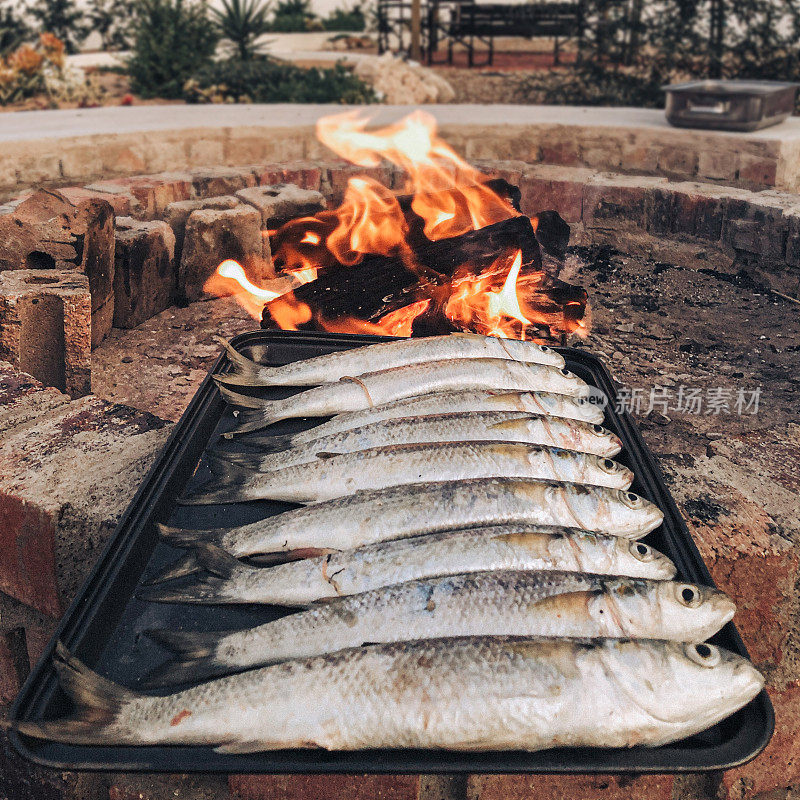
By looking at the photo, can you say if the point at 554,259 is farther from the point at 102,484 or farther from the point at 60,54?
the point at 60,54

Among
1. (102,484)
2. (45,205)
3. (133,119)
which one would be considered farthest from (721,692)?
(133,119)

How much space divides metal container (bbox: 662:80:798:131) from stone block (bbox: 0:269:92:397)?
587 cm

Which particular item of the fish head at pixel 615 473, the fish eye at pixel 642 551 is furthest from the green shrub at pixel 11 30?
the fish eye at pixel 642 551

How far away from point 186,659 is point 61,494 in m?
1.10

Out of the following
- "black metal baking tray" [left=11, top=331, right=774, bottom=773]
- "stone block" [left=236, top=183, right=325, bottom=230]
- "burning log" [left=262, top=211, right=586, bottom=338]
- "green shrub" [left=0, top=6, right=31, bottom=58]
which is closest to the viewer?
"black metal baking tray" [left=11, top=331, right=774, bottom=773]

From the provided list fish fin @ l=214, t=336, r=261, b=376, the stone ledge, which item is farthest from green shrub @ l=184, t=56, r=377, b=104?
fish fin @ l=214, t=336, r=261, b=376

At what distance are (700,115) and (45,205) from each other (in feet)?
19.2

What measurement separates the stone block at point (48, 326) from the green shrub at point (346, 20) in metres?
29.7

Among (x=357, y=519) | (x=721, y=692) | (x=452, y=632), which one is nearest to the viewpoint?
(x=721, y=692)

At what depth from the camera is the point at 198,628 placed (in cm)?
179

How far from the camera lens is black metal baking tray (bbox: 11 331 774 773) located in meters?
1.41

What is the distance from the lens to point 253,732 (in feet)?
4.85

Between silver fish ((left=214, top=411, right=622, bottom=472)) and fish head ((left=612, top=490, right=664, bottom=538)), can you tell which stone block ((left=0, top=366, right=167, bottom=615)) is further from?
fish head ((left=612, top=490, right=664, bottom=538))

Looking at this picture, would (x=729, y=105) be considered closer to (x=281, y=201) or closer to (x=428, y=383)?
(x=281, y=201)
